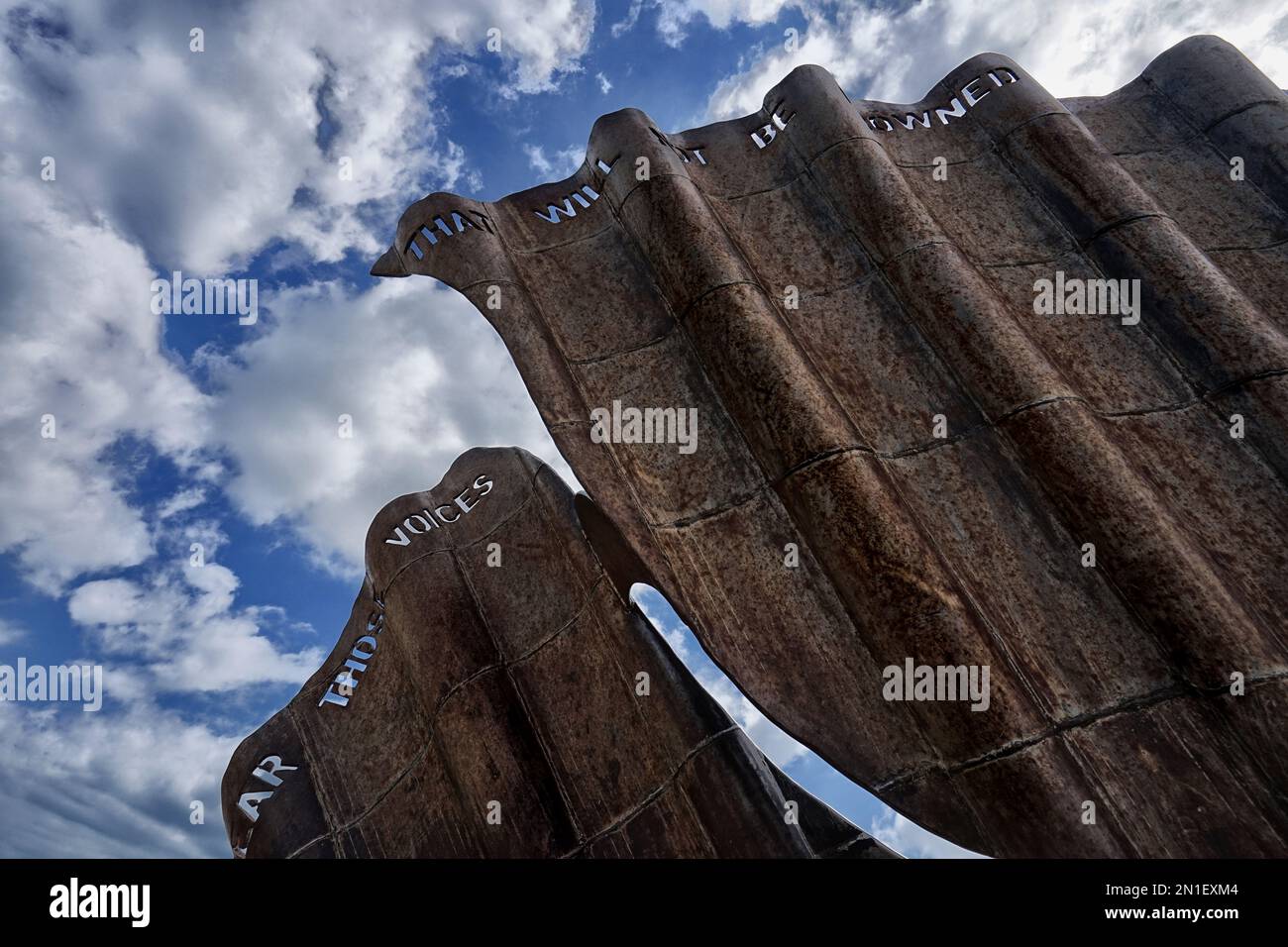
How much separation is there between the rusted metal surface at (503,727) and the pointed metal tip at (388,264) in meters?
1.77

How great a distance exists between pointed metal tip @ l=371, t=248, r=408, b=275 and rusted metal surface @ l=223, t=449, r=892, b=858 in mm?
1772

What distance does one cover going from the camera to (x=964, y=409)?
15.8 feet

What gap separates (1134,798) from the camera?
11.1ft

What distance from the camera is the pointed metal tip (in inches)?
253

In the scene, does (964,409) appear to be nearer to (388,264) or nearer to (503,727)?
(503,727)

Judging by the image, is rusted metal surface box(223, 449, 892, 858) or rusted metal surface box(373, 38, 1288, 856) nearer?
rusted metal surface box(373, 38, 1288, 856)

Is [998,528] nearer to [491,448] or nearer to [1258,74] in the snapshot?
[491,448]

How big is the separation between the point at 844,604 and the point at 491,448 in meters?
3.99

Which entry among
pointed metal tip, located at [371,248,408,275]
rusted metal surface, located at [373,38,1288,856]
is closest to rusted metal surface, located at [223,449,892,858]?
rusted metal surface, located at [373,38,1288,856]
